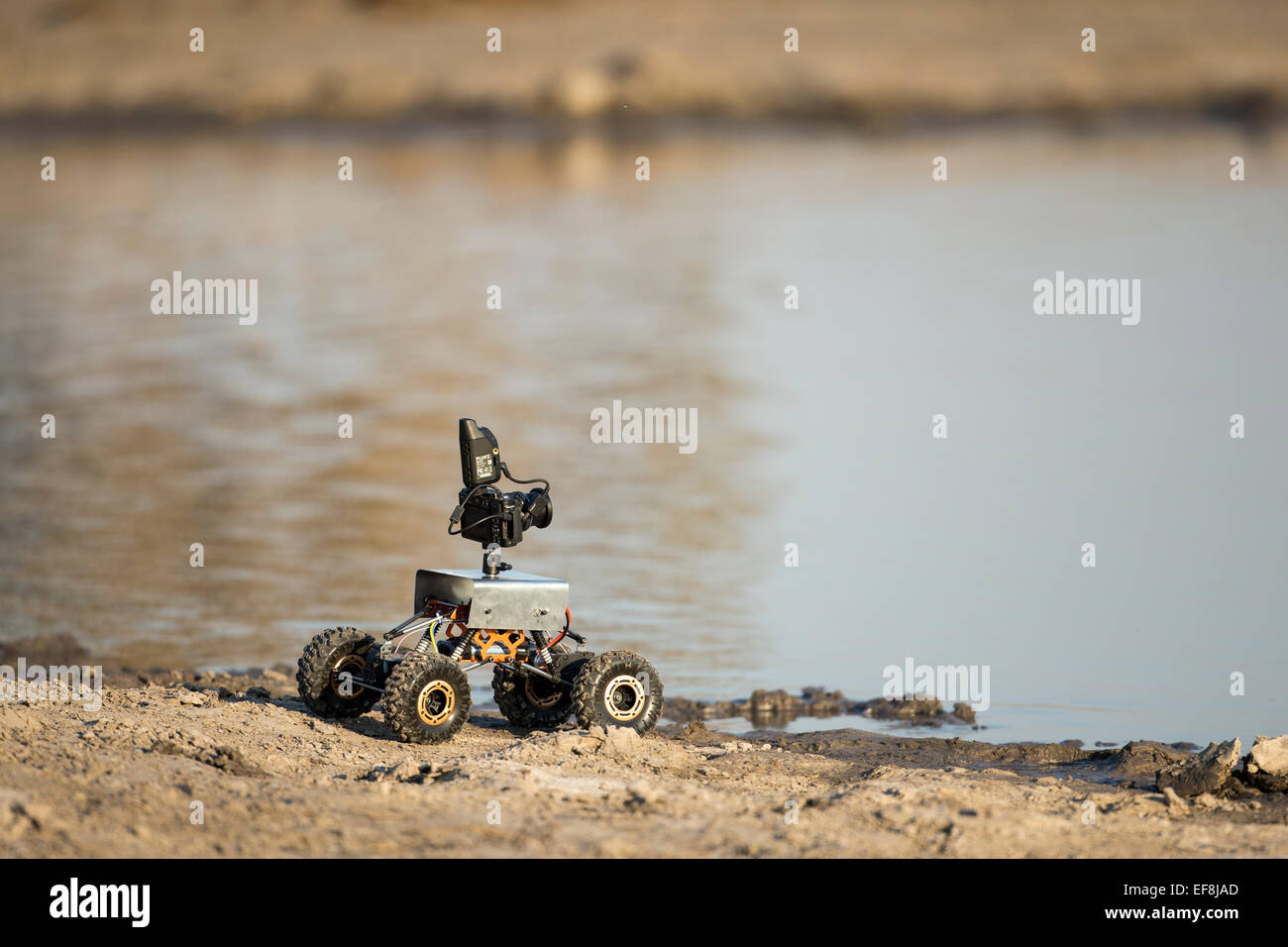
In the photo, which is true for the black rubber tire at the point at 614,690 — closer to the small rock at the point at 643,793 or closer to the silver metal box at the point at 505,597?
the silver metal box at the point at 505,597

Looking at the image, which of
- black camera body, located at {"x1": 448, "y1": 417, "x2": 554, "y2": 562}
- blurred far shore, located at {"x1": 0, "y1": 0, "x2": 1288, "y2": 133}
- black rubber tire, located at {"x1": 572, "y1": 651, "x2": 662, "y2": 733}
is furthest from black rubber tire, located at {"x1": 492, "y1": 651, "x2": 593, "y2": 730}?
blurred far shore, located at {"x1": 0, "y1": 0, "x2": 1288, "y2": 133}

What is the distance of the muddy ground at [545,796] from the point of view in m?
7.05

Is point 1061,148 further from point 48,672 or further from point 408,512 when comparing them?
point 48,672

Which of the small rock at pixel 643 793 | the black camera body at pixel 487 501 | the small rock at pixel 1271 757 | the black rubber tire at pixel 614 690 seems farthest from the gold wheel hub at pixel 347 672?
the small rock at pixel 1271 757

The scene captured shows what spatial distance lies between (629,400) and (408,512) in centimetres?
561

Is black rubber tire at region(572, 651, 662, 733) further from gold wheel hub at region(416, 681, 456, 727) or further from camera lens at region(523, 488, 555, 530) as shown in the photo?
camera lens at region(523, 488, 555, 530)

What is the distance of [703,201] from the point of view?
1655 inches

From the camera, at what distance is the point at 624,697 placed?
9.20 m

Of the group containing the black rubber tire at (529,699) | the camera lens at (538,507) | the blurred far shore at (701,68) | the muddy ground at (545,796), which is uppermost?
the blurred far shore at (701,68)

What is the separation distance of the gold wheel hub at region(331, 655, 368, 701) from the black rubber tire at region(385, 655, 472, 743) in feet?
1.57

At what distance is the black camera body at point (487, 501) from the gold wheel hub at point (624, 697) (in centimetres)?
88

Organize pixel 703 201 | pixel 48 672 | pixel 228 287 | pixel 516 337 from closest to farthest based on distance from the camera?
pixel 48 672 → pixel 516 337 → pixel 228 287 → pixel 703 201
